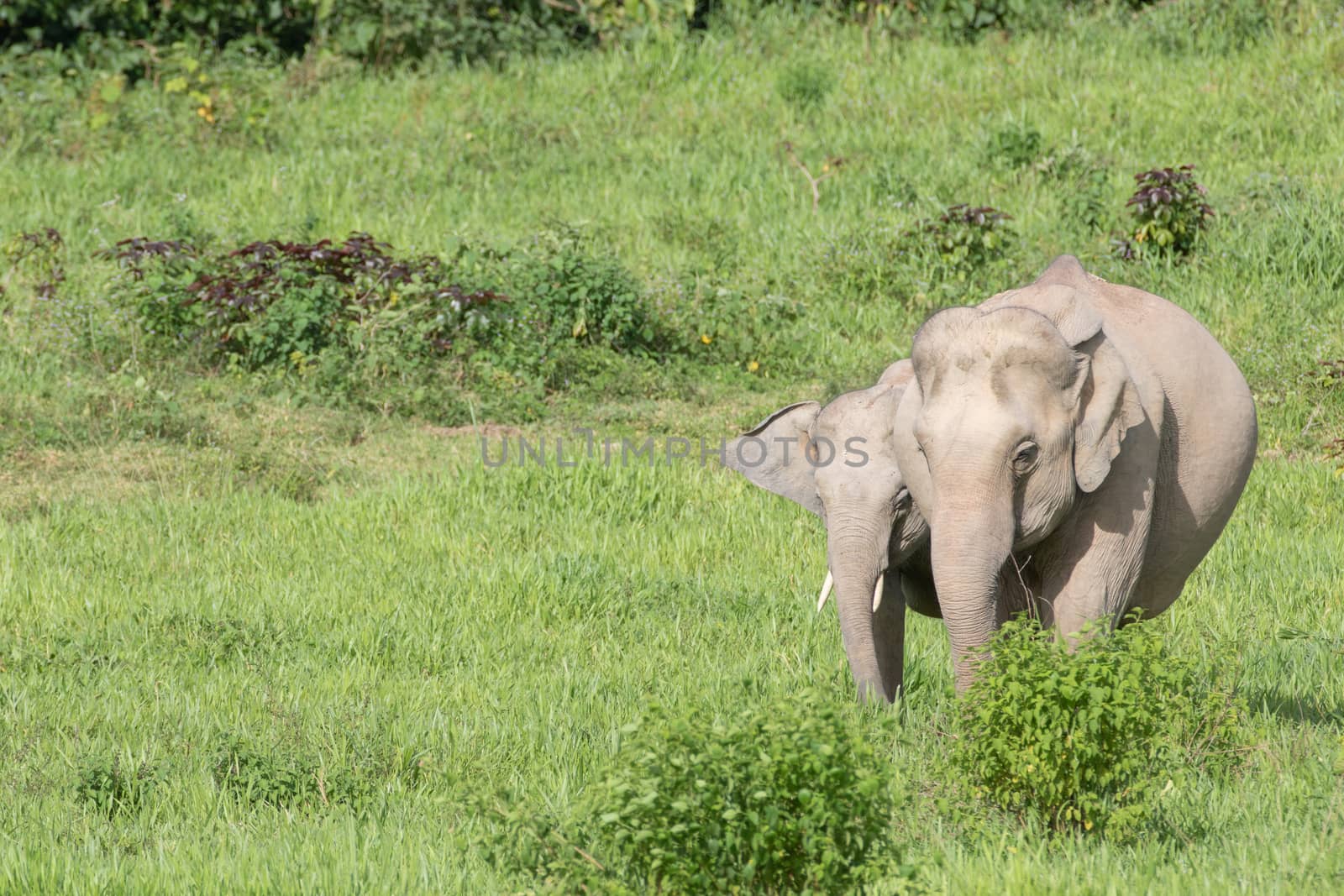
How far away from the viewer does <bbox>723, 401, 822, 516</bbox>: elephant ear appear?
5.57 m

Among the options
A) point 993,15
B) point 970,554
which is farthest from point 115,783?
point 993,15

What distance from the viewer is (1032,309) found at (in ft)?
15.5

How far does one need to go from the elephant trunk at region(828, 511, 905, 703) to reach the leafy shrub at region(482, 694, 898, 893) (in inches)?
51.3

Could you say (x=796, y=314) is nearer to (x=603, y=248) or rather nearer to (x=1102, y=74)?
(x=603, y=248)

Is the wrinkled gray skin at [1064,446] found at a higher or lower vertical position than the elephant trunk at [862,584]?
higher

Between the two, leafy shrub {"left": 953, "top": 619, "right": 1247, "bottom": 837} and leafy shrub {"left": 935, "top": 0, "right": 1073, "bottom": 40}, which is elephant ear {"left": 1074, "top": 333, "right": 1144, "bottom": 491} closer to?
leafy shrub {"left": 953, "top": 619, "right": 1247, "bottom": 837}

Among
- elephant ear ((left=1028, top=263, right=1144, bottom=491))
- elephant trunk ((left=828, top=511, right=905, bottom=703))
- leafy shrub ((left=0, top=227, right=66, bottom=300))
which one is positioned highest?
elephant ear ((left=1028, top=263, right=1144, bottom=491))

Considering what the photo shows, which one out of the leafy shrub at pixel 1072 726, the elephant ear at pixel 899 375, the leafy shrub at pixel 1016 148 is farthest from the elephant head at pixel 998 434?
the leafy shrub at pixel 1016 148

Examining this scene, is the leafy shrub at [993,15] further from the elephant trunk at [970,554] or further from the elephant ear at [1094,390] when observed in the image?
the elephant trunk at [970,554]

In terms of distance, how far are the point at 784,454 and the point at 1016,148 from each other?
8.56 metres

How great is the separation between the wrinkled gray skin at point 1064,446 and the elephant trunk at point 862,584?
1.20 ft

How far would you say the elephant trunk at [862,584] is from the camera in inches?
200

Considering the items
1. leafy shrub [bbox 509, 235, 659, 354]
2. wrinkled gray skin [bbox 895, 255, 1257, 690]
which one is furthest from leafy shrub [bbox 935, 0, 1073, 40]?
wrinkled gray skin [bbox 895, 255, 1257, 690]

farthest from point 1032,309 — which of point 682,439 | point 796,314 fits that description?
point 796,314
